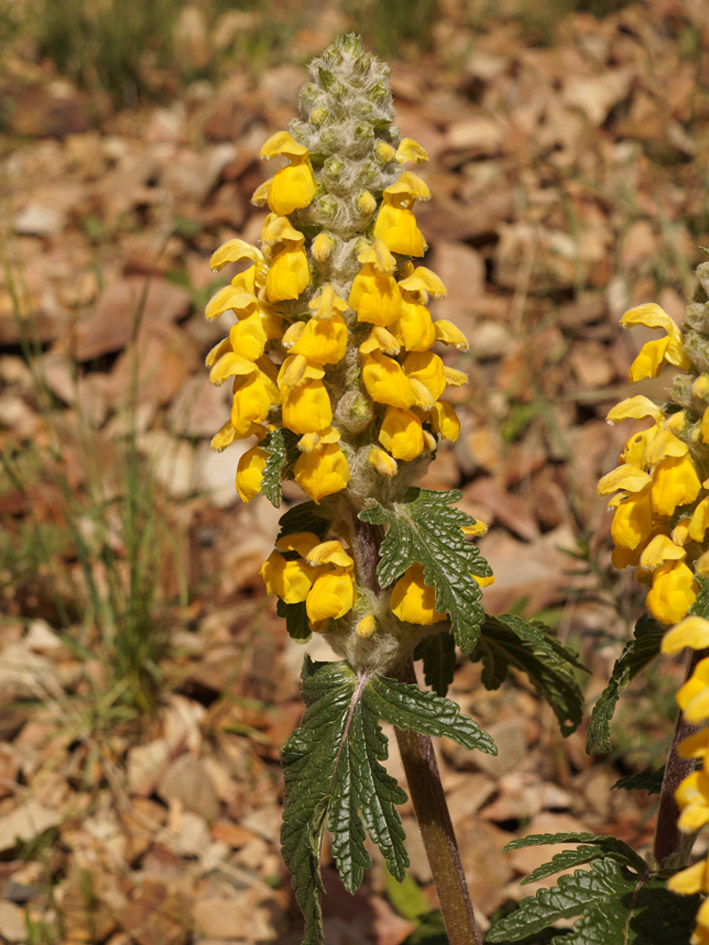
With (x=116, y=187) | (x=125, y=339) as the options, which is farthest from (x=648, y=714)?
(x=116, y=187)

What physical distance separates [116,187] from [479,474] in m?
2.66

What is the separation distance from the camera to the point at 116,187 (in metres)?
5.19

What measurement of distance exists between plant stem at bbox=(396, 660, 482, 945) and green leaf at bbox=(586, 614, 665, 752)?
0.31m

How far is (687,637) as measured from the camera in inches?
46.9

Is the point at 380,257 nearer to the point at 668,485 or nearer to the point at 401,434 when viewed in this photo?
the point at 401,434

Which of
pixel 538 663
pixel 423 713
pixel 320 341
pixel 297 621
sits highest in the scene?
pixel 320 341

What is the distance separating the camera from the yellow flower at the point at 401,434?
Result: 1502 millimetres

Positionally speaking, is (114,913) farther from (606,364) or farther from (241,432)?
(606,364)

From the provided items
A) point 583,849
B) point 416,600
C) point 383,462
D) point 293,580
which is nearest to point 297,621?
point 293,580

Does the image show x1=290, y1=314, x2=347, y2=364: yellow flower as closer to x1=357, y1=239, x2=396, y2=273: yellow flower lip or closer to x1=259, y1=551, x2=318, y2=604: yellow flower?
x1=357, y1=239, x2=396, y2=273: yellow flower lip

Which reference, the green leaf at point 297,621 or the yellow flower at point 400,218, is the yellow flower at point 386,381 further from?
the green leaf at point 297,621

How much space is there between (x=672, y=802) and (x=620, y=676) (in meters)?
0.24

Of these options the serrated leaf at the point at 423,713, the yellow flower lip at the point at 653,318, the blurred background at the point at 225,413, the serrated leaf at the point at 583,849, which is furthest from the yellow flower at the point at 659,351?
the blurred background at the point at 225,413

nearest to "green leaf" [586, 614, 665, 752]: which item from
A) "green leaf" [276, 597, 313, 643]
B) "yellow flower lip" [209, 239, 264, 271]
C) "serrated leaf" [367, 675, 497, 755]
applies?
"serrated leaf" [367, 675, 497, 755]
